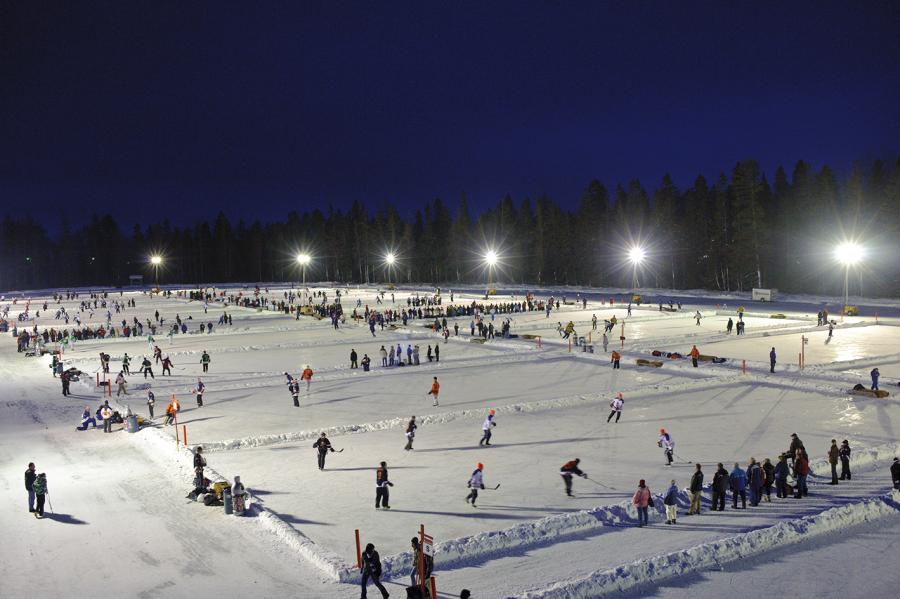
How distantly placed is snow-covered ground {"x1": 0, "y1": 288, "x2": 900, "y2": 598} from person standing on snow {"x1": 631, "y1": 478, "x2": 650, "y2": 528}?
0.27 metres

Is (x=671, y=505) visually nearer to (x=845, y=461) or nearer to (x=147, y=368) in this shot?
(x=845, y=461)

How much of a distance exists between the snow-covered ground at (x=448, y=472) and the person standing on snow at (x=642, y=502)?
27cm

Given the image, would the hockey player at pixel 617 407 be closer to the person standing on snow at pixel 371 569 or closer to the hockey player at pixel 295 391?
the hockey player at pixel 295 391

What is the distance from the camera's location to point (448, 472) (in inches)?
612

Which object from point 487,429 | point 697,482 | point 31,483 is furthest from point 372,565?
point 487,429

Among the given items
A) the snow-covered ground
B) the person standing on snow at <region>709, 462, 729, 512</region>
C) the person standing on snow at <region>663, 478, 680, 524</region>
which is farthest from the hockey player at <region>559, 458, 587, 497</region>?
the person standing on snow at <region>709, 462, 729, 512</region>

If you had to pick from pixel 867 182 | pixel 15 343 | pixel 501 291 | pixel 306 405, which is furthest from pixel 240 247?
pixel 306 405

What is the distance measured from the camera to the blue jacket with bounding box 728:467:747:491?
12688 millimetres

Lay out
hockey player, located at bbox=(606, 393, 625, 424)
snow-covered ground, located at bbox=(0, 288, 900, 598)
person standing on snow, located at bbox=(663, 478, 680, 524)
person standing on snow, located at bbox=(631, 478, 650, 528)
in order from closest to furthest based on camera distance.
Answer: snow-covered ground, located at bbox=(0, 288, 900, 598)
person standing on snow, located at bbox=(631, 478, 650, 528)
person standing on snow, located at bbox=(663, 478, 680, 524)
hockey player, located at bbox=(606, 393, 625, 424)

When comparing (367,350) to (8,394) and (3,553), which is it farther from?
(3,553)

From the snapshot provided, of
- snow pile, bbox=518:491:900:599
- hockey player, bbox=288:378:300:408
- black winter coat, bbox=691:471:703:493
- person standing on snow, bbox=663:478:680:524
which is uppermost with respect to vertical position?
hockey player, bbox=288:378:300:408

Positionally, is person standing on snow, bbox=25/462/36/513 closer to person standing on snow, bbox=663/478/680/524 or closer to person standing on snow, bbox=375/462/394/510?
person standing on snow, bbox=375/462/394/510

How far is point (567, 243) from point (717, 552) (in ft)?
300

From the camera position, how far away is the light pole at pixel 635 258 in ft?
264
